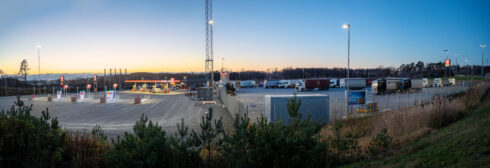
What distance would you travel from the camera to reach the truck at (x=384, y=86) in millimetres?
37750

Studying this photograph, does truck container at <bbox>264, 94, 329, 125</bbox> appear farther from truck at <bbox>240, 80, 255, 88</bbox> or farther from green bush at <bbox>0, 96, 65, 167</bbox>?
truck at <bbox>240, 80, 255, 88</bbox>

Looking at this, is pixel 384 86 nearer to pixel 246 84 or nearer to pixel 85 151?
pixel 246 84

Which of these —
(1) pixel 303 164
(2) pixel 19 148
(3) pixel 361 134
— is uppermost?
(2) pixel 19 148

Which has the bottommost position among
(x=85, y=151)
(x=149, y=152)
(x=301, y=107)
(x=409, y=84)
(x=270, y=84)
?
(x=85, y=151)

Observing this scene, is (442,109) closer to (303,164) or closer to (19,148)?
(303,164)

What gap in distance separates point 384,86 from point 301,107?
94.9 ft

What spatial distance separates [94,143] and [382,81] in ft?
131

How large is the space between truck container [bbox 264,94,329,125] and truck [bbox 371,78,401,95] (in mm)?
25631

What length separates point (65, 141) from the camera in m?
6.75

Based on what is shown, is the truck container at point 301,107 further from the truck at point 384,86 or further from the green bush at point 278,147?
the truck at point 384,86

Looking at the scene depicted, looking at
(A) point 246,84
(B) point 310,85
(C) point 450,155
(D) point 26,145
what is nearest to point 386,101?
(C) point 450,155

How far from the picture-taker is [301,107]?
51.4 feet

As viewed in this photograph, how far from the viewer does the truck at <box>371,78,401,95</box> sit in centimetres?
3775

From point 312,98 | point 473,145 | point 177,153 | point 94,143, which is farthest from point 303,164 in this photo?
point 312,98
